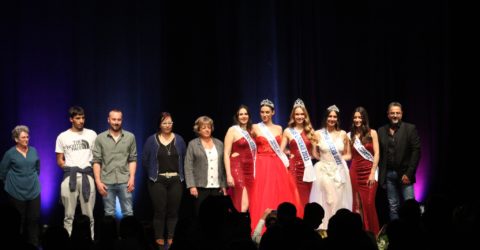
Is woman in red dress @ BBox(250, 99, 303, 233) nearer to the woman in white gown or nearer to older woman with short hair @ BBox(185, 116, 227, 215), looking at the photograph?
the woman in white gown

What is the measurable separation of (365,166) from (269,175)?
93cm

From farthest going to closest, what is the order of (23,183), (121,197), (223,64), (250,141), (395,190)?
(223,64) → (395,190) → (250,141) → (121,197) → (23,183)

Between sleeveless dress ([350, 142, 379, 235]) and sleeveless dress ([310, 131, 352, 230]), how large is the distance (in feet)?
0.31

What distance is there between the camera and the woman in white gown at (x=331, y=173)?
6453mm

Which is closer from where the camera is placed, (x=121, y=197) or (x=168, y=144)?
(x=121, y=197)

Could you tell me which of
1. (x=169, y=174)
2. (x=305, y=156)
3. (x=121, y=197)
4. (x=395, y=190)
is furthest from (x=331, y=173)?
(x=121, y=197)

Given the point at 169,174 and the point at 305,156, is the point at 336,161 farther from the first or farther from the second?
the point at 169,174

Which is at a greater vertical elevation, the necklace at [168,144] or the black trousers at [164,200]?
the necklace at [168,144]

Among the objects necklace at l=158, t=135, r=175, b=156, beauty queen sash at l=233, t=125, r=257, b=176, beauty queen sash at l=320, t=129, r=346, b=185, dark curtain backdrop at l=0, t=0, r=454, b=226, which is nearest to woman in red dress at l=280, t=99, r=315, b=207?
beauty queen sash at l=320, t=129, r=346, b=185

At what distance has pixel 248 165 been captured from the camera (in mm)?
6523

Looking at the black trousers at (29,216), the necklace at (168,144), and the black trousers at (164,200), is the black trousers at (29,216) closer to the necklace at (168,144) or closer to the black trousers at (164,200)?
the black trousers at (164,200)

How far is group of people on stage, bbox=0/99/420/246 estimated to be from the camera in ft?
20.9

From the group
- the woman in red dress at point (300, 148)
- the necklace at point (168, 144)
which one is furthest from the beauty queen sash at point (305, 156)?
the necklace at point (168, 144)

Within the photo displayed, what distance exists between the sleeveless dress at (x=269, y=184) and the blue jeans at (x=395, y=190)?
2.91 feet
